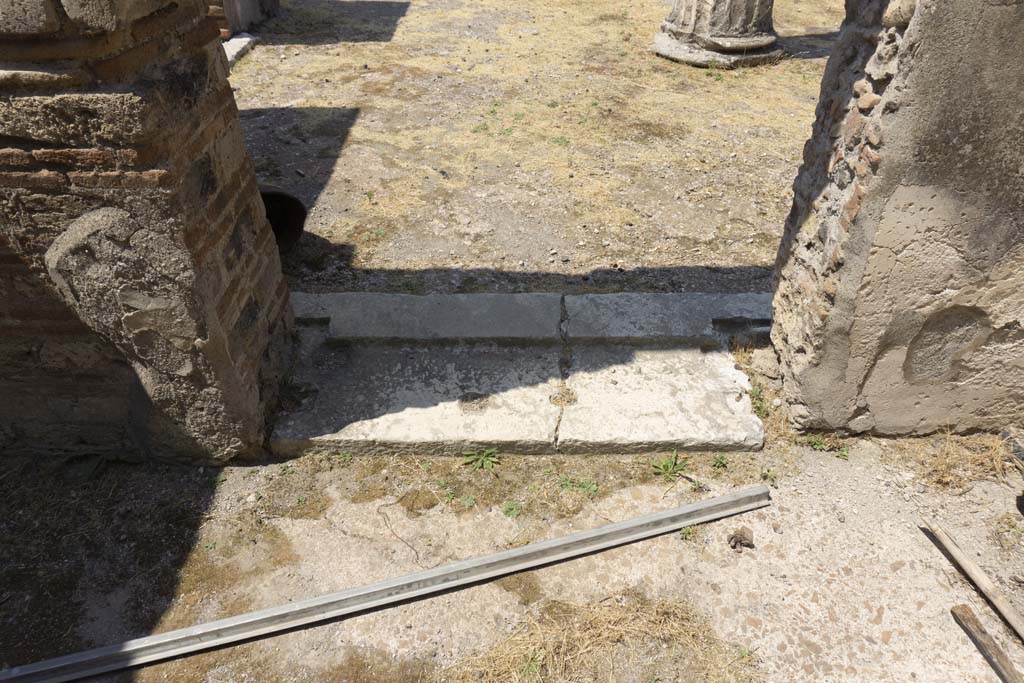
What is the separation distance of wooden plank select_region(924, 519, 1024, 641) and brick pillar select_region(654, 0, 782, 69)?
7.60 meters

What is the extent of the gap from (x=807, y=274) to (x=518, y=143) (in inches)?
166

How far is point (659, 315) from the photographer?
3865 mm

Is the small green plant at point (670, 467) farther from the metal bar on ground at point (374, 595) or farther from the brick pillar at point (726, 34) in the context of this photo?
the brick pillar at point (726, 34)

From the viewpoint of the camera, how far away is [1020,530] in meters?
2.91

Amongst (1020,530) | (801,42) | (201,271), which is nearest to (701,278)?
(1020,530)

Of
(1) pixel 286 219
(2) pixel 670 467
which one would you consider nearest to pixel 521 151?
(1) pixel 286 219

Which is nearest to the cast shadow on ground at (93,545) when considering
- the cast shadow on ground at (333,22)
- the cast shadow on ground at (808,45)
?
the cast shadow on ground at (808,45)

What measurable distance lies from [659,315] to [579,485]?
1.27m

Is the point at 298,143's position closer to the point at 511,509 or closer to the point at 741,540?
the point at 511,509

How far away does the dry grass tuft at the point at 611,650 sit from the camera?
2408mm

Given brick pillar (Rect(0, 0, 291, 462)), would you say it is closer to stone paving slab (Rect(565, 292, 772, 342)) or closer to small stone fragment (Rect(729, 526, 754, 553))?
stone paving slab (Rect(565, 292, 772, 342))

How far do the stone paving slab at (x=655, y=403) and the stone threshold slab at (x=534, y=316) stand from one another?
0.42 ft

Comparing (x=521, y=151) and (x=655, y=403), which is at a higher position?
(x=655, y=403)

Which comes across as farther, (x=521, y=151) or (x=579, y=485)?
(x=521, y=151)
